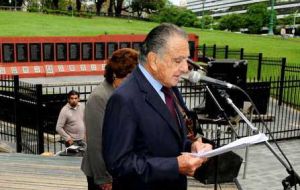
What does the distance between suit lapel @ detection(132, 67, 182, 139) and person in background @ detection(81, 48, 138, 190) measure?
103 cm

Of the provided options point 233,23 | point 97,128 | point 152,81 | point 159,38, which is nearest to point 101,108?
point 97,128

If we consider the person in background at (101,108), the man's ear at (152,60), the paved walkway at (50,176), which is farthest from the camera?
the paved walkway at (50,176)

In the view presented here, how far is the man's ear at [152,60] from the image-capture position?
2372mm

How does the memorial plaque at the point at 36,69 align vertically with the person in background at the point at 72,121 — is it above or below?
below

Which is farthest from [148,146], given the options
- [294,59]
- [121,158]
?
[294,59]

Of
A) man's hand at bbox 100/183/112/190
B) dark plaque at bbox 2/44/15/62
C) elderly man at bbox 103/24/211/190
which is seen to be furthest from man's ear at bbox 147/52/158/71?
dark plaque at bbox 2/44/15/62

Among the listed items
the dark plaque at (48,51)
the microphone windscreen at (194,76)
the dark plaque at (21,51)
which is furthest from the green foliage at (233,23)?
the microphone windscreen at (194,76)

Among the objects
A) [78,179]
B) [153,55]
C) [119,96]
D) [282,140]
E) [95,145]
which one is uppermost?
[153,55]

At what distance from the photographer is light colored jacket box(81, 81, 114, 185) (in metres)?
3.49

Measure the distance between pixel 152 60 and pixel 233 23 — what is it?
7023cm

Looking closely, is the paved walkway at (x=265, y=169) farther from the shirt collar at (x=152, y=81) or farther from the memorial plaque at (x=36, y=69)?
the memorial plaque at (x=36, y=69)

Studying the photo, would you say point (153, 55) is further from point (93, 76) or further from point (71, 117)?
point (93, 76)

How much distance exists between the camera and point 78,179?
591cm

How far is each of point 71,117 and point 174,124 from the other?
5708 millimetres
